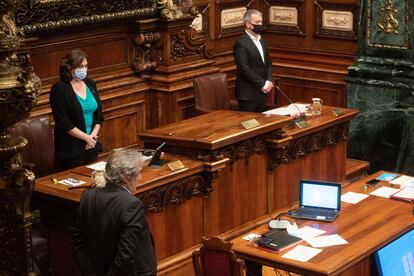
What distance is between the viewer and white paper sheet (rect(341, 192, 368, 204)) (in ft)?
20.1

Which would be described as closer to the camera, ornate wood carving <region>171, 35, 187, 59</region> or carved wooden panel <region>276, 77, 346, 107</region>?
ornate wood carving <region>171, 35, 187, 59</region>

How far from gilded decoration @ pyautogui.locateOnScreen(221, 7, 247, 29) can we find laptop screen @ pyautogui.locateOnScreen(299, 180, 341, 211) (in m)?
4.29

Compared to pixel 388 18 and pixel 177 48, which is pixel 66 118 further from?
pixel 388 18

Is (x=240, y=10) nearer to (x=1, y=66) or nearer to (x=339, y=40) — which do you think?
(x=339, y=40)

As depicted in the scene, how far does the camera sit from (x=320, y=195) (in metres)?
5.91

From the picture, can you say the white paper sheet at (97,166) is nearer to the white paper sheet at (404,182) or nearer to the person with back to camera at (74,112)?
the person with back to camera at (74,112)

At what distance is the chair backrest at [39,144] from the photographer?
21.8 ft

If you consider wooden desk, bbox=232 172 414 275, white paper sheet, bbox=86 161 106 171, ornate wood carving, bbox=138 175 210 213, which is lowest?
wooden desk, bbox=232 172 414 275

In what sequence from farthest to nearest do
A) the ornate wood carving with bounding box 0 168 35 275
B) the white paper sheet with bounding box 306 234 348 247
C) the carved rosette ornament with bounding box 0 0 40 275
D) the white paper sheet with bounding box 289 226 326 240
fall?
the white paper sheet with bounding box 289 226 326 240
the white paper sheet with bounding box 306 234 348 247
the ornate wood carving with bounding box 0 168 35 275
the carved rosette ornament with bounding box 0 0 40 275

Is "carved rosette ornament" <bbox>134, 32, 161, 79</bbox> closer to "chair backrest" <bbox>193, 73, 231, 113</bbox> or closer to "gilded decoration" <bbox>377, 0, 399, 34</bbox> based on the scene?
"chair backrest" <bbox>193, 73, 231, 113</bbox>

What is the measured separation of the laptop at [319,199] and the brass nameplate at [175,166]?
88 centimetres

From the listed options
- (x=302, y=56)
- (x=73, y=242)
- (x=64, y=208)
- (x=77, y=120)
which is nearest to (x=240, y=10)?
(x=302, y=56)

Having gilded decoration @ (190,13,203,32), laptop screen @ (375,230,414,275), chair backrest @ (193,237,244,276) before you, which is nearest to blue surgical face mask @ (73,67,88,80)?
chair backrest @ (193,237,244,276)

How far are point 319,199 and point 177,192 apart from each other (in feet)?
3.35
